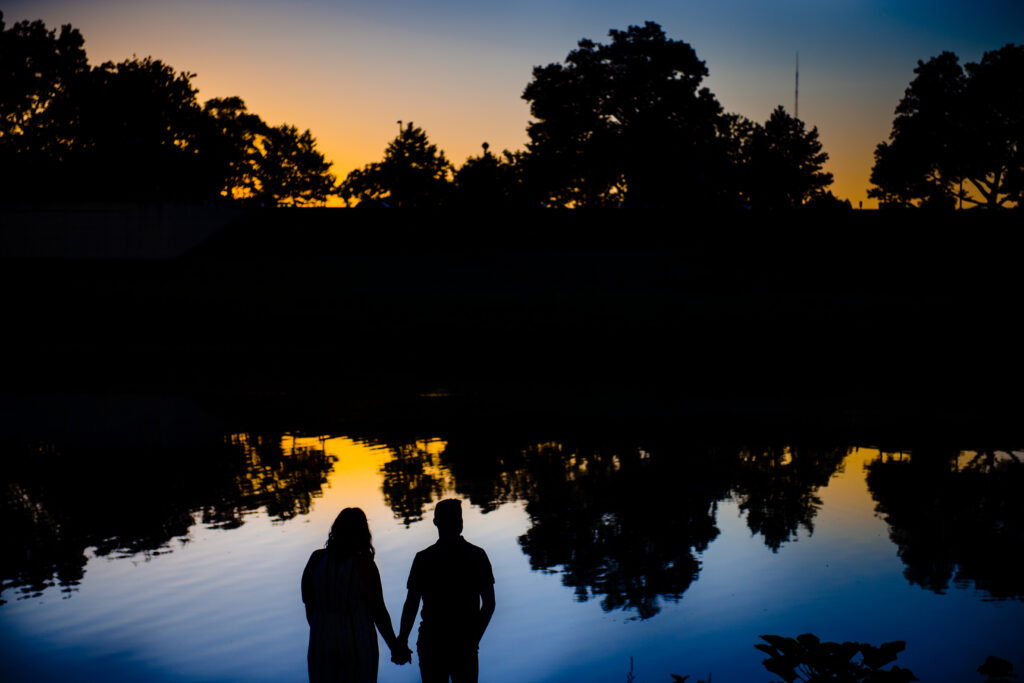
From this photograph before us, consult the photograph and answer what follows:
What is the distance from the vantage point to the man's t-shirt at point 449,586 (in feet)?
20.6

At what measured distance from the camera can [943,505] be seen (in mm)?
15086

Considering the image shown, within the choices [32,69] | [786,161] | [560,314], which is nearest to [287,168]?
[32,69]

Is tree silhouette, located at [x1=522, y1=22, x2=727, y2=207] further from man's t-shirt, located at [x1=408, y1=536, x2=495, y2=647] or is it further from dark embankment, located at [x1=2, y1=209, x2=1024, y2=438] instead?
man's t-shirt, located at [x1=408, y1=536, x2=495, y2=647]

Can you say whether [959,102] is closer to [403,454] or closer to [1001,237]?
[1001,237]

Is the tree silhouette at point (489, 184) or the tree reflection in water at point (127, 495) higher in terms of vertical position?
the tree silhouette at point (489, 184)

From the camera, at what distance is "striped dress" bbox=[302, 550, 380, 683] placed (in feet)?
20.0

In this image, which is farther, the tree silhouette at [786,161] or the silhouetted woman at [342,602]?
the tree silhouette at [786,161]

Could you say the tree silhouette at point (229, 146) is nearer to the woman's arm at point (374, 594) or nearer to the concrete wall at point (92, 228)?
the concrete wall at point (92, 228)

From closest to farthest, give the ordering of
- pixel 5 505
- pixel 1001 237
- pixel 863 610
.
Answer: pixel 863 610
pixel 5 505
pixel 1001 237

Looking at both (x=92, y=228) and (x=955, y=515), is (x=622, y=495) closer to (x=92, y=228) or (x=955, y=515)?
(x=955, y=515)

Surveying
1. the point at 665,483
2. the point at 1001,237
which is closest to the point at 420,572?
the point at 665,483

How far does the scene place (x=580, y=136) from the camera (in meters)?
76.0

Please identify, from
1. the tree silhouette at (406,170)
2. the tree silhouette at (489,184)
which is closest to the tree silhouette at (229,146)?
the tree silhouette at (406,170)

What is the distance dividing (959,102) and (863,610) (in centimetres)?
7551
